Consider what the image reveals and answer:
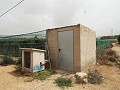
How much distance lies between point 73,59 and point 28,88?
3.22 m

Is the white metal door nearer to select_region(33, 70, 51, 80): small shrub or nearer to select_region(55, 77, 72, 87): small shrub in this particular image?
select_region(33, 70, 51, 80): small shrub

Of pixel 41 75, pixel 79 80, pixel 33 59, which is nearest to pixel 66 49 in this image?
pixel 33 59

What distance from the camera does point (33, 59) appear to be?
764cm

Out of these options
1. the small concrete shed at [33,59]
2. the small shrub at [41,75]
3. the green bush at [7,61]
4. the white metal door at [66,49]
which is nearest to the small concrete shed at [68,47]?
the white metal door at [66,49]

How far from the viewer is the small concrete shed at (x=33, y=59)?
25.0 ft

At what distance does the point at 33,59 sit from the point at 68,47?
2131 mm

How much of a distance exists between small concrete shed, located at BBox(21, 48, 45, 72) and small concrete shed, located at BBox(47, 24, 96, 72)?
1.19m

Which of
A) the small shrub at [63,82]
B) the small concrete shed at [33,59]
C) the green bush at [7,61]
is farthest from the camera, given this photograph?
the green bush at [7,61]

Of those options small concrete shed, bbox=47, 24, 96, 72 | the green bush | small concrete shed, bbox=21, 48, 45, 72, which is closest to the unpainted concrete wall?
small concrete shed, bbox=47, 24, 96, 72

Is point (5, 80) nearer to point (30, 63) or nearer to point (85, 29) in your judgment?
point (30, 63)

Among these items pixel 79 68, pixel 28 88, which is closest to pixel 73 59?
pixel 79 68

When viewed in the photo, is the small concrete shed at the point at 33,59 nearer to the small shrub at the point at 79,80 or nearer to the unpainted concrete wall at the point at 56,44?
the unpainted concrete wall at the point at 56,44

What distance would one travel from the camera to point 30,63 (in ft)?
25.2

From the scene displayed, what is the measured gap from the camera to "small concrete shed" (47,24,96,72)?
26.1 ft
